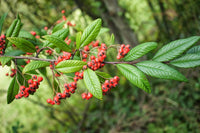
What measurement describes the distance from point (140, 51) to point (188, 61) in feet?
0.86

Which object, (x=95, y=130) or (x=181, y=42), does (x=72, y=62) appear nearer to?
(x=181, y=42)

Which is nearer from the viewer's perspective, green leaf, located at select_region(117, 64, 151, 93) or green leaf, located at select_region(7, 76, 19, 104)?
green leaf, located at select_region(117, 64, 151, 93)

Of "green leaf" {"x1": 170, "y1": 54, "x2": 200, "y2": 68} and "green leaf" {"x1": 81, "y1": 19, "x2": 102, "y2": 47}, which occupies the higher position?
"green leaf" {"x1": 81, "y1": 19, "x2": 102, "y2": 47}

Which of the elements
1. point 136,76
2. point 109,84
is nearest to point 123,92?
point 109,84

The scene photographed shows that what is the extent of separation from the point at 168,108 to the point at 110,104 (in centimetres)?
164

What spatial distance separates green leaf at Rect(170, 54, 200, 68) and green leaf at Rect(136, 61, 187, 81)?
7cm

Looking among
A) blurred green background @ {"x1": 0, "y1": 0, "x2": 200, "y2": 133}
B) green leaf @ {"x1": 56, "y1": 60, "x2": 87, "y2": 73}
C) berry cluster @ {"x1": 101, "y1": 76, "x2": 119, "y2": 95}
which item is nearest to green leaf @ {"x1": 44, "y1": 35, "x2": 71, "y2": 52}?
green leaf @ {"x1": 56, "y1": 60, "x2": 87, "y2": 73}

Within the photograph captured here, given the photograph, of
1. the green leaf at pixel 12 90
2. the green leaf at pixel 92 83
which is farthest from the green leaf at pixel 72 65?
the green leaf at pixel 12 90

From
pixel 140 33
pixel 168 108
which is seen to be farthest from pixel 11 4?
pixel 140 33

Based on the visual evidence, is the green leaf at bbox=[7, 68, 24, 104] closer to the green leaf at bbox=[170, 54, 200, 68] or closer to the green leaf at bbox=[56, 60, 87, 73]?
the green leaf at bbox=[56, 60, 87, 73]

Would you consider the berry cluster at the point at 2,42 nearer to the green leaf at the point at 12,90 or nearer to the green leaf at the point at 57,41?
the green leaf at the point at 12,90

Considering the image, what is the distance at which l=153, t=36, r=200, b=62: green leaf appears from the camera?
2.76ft

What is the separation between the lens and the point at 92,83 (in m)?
0.88

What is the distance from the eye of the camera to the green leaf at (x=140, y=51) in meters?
0.90
